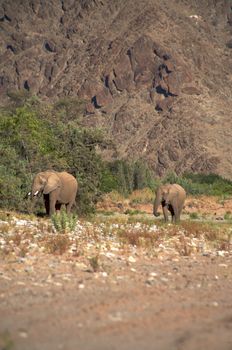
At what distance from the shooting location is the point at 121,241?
1370 centimetres

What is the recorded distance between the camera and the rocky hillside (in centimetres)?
9644

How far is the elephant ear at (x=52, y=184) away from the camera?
19.6 meters

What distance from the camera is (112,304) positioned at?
298 inches

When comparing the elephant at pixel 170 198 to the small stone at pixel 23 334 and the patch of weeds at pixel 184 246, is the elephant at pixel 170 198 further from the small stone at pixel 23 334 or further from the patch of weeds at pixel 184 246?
the small stone at pixel 23 334

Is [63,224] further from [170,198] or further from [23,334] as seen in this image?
[170,198]

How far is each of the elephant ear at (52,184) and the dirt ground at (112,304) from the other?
8.48 metres

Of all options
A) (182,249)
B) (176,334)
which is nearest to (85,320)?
(176,334)

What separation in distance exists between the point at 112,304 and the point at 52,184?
493 inches

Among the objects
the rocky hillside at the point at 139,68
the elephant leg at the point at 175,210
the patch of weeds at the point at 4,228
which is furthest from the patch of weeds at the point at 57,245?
the rocky hillside at the point at 139,68

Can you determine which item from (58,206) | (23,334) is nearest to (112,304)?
(23,334)

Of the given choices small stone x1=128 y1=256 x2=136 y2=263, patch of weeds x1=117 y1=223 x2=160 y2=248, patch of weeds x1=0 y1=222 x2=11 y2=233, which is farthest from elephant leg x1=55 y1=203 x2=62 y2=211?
small stone x1=128 y1=256 x2=136 y2=263

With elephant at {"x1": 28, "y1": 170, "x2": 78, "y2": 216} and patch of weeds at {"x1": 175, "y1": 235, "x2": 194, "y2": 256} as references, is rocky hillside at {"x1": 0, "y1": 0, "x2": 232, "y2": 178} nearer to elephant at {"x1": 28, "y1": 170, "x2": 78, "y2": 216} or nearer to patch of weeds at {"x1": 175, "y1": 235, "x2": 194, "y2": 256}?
elephant at {"x1": 28, "y1": 170, "x2": 78, "y2": 216}

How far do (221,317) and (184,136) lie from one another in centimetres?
8937

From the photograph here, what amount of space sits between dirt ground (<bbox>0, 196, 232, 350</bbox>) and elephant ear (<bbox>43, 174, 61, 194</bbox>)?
8484 mm
